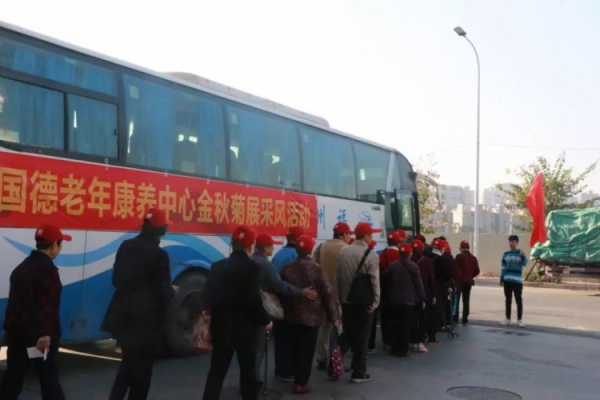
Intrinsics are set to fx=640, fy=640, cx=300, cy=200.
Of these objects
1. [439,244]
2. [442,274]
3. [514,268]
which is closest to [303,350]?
[442,274]

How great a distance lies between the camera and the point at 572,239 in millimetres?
23234

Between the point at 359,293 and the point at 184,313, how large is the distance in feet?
8.29

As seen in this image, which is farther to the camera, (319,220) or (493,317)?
(493,317)

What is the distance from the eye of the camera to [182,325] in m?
8.51

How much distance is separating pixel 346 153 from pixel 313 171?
4.34 ft

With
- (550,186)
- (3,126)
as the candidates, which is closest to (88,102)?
(3,126)

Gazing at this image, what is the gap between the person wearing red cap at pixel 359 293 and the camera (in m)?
7.45

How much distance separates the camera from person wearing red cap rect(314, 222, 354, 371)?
26.1 feet

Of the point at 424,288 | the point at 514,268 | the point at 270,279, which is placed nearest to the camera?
the point at 270,279

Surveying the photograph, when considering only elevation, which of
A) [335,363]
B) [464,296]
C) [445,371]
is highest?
[464,296]

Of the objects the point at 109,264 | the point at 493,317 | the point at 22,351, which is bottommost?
the point at 493,317

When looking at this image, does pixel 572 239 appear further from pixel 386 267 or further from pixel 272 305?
pixel 272 305

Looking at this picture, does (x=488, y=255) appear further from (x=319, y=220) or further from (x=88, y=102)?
(x=88, y=102)

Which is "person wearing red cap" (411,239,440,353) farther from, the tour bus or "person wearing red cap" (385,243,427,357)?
the tour bus
